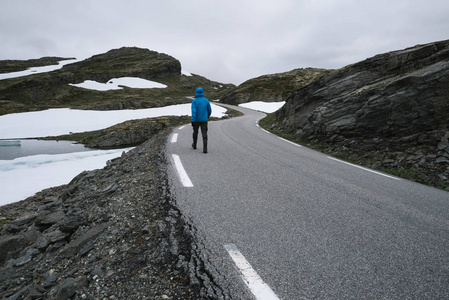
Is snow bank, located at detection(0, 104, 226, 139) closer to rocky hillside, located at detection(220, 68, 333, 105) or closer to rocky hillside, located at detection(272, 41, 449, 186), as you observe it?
rocky hillside, located at detection(272, 41, 449, 186)

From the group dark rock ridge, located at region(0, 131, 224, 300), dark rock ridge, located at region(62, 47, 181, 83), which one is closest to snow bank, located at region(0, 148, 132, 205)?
dark rock ridge, located at region(0, 131, 224, 300)

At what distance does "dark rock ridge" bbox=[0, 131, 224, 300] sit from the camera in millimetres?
2168

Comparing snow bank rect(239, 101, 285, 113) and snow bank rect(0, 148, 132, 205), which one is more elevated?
snow bank rect(239, 101, 285, 113)

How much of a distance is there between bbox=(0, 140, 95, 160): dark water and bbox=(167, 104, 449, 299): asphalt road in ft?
56.8

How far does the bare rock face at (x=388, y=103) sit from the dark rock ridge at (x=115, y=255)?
8.41 meters

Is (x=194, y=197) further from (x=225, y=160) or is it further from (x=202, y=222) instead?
(x=225, y=160)

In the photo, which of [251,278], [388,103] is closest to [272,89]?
[388,103]

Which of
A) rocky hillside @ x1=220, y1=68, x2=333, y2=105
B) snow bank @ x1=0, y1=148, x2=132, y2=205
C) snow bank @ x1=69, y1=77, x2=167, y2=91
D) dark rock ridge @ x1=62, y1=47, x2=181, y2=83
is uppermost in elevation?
dark rock ridge @ x1=62, y1=47, x2=181, y2=83

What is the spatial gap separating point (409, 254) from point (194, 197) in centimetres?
304

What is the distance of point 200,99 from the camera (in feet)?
24.6

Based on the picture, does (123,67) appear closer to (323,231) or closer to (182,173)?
(182,173)

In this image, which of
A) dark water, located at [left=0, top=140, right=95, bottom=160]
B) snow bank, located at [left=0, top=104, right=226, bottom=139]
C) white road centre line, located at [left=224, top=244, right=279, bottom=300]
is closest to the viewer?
white road centre line, located at [left=224, top=244, right=279, bottom=300]

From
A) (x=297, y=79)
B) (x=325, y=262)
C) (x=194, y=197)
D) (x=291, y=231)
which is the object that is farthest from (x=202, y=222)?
(x=297, y=79)

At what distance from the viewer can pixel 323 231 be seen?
2.99m
